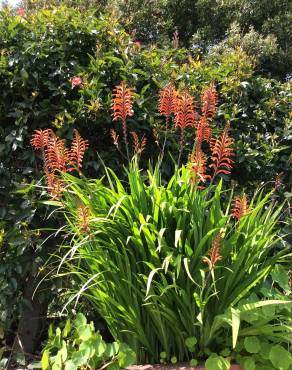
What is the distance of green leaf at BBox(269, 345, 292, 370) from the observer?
2066 millimetres

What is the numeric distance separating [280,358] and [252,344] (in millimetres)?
129

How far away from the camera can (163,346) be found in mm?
2375

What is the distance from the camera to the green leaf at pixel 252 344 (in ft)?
6.88

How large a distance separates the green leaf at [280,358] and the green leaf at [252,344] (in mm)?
63

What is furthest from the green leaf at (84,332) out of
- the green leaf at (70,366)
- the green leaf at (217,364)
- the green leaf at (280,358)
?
the green leaf at (280,358)

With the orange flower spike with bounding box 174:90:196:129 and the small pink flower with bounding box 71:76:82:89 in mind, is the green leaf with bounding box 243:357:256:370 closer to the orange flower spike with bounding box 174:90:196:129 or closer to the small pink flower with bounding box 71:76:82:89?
the orange flower spike with bounding box 174:90:196:129

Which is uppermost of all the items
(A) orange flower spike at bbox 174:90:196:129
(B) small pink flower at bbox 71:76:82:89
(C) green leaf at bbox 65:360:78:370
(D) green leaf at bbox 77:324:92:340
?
(B) small pink flower at bbox 71:76:82:89

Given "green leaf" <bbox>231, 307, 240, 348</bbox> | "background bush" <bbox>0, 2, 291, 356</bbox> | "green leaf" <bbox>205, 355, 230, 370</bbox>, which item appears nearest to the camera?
"green leaf" <bbox>231, 307, 240, 348</bbox>

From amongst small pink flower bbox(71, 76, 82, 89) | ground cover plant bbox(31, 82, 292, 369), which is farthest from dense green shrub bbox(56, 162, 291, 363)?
small pink flower bbox(71, 76, 82, 89)

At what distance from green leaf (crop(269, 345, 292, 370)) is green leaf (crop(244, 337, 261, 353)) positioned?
0.06 m

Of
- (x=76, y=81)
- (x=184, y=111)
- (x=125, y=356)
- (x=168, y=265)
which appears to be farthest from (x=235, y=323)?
(x=76, y=81)

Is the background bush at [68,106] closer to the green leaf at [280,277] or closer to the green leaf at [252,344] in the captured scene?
the green leaf at [280,277]

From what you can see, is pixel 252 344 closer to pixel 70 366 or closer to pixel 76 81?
pixel 70 366

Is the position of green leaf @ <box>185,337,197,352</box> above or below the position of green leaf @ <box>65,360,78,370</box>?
below
